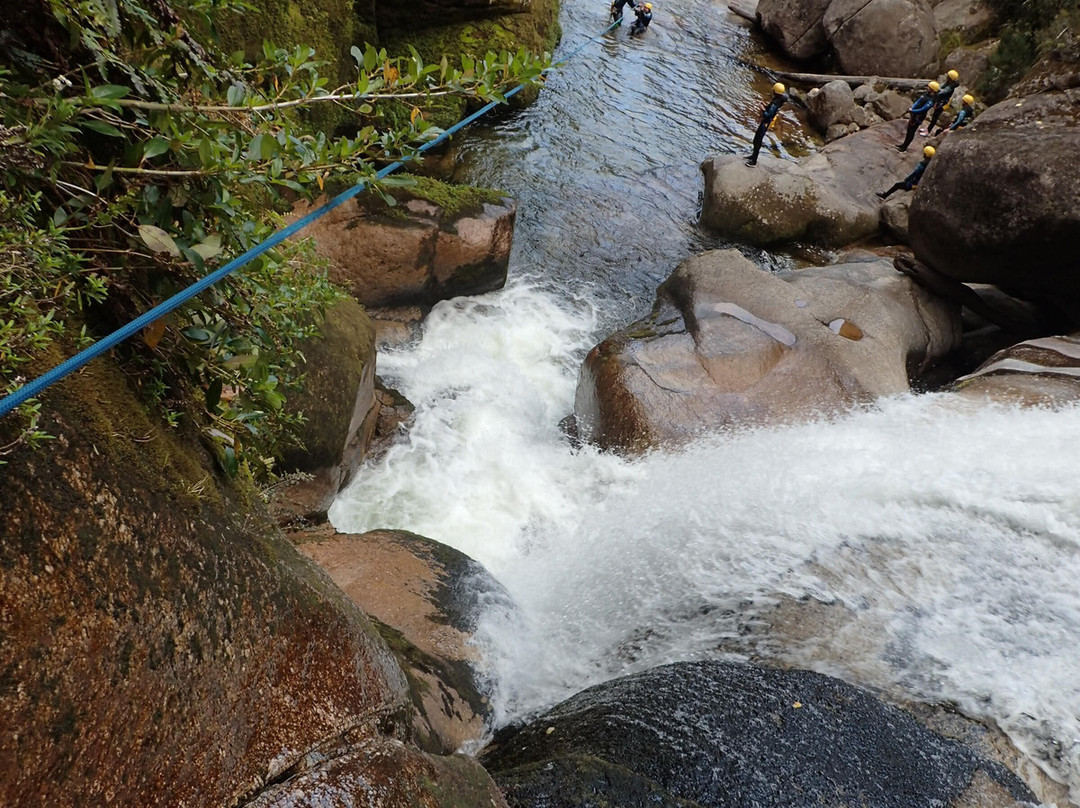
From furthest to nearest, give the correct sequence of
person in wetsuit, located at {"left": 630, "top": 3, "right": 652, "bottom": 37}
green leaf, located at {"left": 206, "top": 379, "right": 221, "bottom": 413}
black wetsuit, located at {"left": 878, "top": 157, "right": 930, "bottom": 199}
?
1. person in wetsuit, located at {"left": 630, "top": 3, "right": 652, "bottom": 37}
2. black wetsuit, located at {"left": 878, "top": 157, "right": 930, "bottom": 199}
3. green leaf, located at {"left": 206, "top": 379, "right": 221, "bottom": 413}

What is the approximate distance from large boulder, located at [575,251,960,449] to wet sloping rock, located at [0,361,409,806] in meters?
4.20

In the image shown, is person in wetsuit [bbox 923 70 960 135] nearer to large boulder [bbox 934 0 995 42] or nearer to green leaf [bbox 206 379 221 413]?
large boulder [bbox 934 0 995 42]

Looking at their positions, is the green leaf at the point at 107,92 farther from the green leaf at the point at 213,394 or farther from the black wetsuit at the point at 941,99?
the black wetsuit at the point at 941,99

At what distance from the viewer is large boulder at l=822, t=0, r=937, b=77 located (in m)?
16.8

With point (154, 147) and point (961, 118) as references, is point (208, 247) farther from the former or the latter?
point (961, 118)

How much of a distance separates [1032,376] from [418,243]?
19.8 ft

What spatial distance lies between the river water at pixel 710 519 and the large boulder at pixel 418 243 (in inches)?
14.0

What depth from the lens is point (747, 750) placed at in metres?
2.50

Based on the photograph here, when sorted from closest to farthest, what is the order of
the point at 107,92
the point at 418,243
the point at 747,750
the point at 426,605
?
the point at 107,92 → the point at 747,750 → the point at 426,605 → the point at 418,243

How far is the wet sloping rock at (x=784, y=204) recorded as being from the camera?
33.5ft

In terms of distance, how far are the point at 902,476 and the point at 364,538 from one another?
3.75 meters

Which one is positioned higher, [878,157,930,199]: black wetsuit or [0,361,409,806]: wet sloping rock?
[878,157,930,199]: black wetsuit

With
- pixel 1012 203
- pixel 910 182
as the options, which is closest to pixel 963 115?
pixel 910 182

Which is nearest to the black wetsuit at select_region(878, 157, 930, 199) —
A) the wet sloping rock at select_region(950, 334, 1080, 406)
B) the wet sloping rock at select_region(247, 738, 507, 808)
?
the wet sloping rock at select_region(950, 334, 1080, 406)
